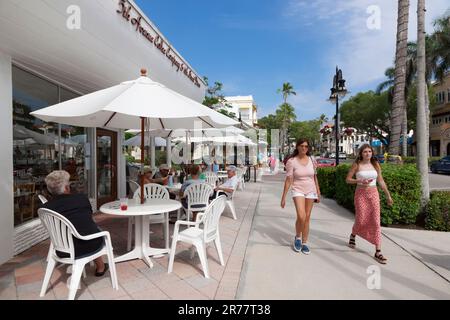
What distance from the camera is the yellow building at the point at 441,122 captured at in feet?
107

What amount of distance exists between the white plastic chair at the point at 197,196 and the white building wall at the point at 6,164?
2647mm

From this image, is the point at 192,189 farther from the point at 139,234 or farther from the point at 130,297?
the point at 130,297

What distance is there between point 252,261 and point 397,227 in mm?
3605

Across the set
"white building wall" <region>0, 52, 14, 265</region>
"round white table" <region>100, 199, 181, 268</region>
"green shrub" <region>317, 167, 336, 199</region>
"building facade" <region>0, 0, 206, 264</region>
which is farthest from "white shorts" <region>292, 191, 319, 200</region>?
"green shrub" <region>317, 167, 336, 199</region>

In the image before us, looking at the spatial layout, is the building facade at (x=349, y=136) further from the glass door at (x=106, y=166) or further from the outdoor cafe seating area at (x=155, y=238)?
the glass door at (x=106, y=166)

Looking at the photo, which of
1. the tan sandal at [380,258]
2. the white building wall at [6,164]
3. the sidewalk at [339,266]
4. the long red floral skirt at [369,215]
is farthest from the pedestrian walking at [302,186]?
the white building wall at [6,164]

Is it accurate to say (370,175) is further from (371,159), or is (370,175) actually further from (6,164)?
(6,164)

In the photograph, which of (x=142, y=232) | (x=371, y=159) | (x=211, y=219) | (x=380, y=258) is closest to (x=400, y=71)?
(x=371, y=159)

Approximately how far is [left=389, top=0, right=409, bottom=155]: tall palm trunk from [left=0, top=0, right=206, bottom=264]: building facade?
6027 mm

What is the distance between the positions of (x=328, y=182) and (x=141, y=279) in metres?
7.94

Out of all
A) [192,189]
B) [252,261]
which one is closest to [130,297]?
[252,261]

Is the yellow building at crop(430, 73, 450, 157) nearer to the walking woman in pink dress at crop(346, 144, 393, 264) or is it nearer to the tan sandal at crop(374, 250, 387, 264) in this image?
the walking woman in pink dress at crop(346, 144, 393, 264)

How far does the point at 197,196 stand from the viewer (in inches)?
203

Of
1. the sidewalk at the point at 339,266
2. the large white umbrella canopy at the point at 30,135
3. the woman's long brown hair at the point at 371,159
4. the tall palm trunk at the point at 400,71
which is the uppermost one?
the tall palm trunk at the point at 400,71
